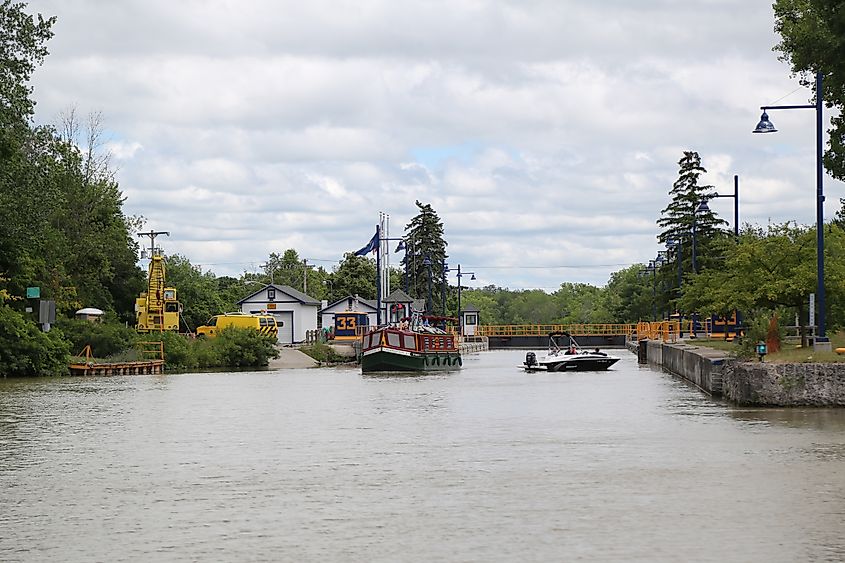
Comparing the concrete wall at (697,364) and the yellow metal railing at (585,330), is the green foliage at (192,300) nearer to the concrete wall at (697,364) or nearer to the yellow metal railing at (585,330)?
the yellow metal railing at (585,330)

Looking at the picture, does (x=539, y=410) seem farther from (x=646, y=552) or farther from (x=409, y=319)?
(x=409, y=319)

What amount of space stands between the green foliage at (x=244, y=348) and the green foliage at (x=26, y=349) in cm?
1474

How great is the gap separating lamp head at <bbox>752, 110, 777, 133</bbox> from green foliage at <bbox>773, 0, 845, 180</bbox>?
1907 mm

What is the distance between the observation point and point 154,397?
42938mm

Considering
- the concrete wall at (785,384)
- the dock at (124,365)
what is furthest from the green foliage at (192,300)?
the concrete wall at (785,384)

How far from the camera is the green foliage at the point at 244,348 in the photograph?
71.4 m

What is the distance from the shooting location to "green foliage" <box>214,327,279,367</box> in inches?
2810

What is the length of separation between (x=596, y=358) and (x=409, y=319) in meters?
11.0

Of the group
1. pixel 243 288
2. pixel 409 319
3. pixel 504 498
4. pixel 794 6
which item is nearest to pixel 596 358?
pixel 409 319

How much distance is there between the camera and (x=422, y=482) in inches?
803

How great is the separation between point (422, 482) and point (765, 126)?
1638 centimetres

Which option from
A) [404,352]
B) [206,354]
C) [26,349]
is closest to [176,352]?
[206,354]

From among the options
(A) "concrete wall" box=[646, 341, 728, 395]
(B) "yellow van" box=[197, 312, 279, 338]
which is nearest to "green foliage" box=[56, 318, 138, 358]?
(B) "yellow van" box=[197, 312, 279, 338]

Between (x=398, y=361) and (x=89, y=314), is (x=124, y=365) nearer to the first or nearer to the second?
(x=89, y=314)
